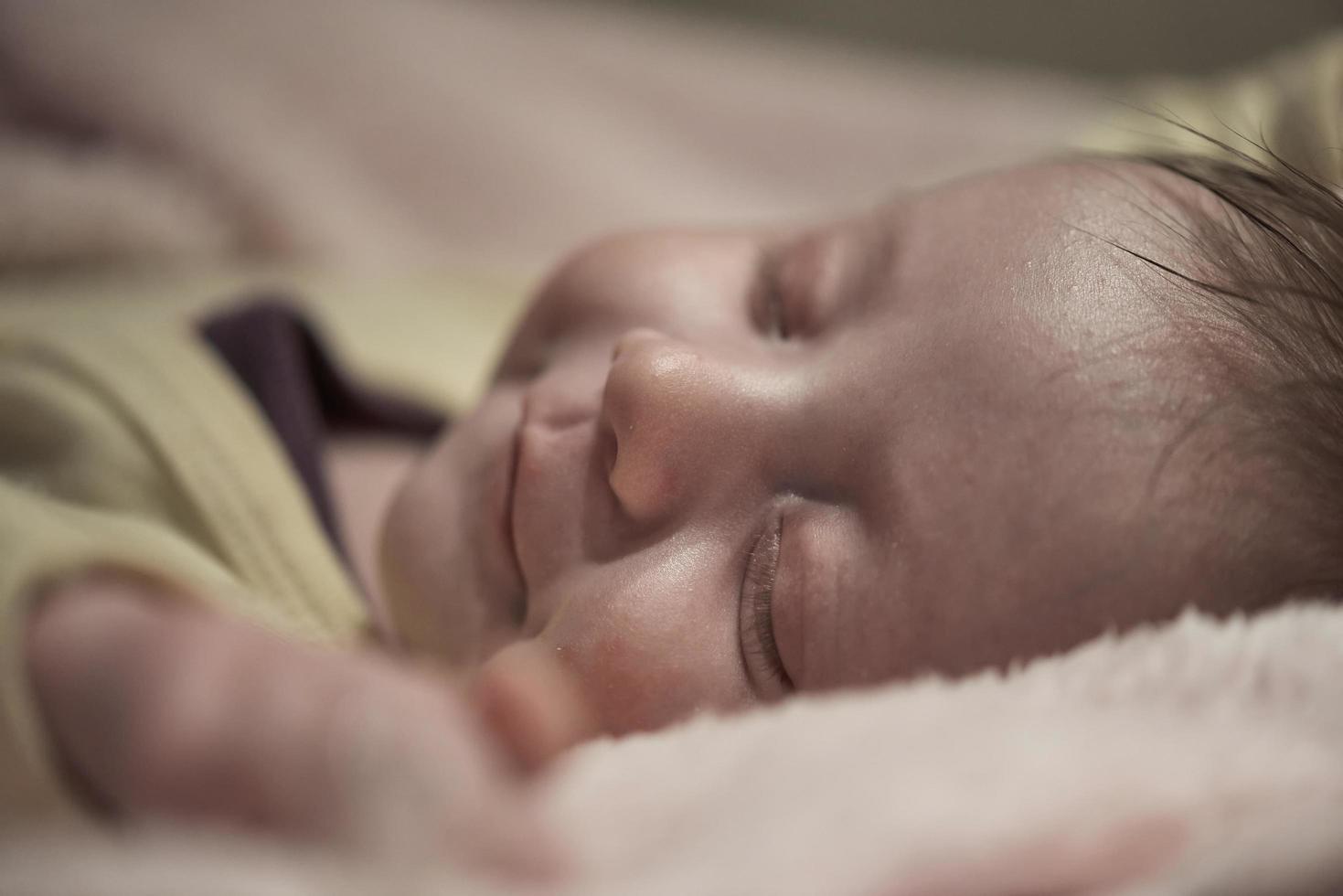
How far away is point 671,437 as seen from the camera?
27.7 inches

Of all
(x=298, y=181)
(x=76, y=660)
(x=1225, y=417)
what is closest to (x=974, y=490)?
(x=1225, y=417)

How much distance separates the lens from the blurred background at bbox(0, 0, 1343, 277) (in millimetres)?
1272

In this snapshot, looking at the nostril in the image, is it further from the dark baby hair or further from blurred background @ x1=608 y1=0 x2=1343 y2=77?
blurred background @ x1=608 y1=0 x2=1343 y2=77

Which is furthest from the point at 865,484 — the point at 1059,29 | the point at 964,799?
the point at 1059,29

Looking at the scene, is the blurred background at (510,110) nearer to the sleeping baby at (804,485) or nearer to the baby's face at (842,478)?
the sleeping baby at (804,485)

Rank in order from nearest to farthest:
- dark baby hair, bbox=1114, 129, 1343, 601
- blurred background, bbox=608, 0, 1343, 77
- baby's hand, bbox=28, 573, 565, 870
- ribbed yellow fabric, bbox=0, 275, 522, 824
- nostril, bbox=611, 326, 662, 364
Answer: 1. baby's hand, bbox=28, 573, 565, 870
2. dark baby hair, bbox=1114, 129, 1343, 601
3. nostril, bbox=611, 326, 662, 364
4. ribbed yellow fabric, bbox=0, 275, 522, 824
5. blurred background, bbox=608, 0, 1343, 77

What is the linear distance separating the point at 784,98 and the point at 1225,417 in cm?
118

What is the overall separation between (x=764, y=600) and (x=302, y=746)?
0.34 metres

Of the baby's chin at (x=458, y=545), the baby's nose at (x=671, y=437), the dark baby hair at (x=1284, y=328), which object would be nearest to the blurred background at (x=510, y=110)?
the baby's chin at (x=458, y=545)

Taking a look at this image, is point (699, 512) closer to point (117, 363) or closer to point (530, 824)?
point (530, 824)

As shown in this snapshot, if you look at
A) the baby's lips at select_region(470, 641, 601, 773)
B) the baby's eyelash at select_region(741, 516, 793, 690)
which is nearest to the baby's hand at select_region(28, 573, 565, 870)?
the baby's lips at select_region(470, 641, 601, 773)

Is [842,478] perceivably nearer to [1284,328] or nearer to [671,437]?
[671,437]

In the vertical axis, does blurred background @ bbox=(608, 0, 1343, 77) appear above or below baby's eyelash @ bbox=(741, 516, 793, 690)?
above

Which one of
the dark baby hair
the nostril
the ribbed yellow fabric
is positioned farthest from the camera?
the ribbed yellow fabric
